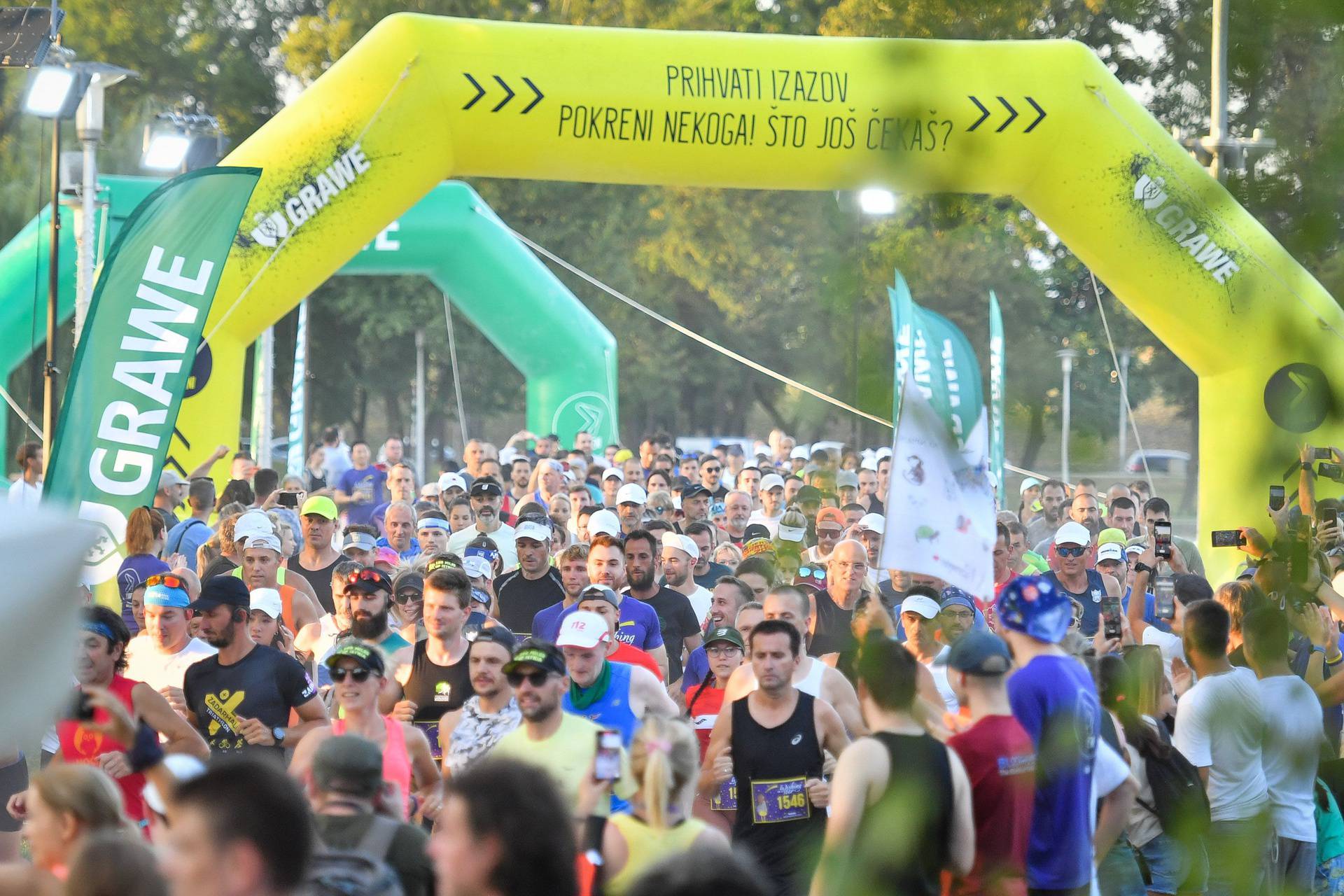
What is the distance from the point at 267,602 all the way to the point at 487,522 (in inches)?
120

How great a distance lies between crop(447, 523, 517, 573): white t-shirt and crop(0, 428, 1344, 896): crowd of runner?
0.06m

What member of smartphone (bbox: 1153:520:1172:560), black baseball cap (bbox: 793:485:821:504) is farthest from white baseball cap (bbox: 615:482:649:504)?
black baseball cap (bbox: 793:485:821:504)

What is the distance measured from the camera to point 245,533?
8055 mm

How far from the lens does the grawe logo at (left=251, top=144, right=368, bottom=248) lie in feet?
34.1

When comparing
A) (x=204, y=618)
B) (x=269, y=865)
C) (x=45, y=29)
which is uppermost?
(x=45, y=29)

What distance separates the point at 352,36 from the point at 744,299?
10.6 m

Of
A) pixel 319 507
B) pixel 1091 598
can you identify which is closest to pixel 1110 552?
pixel 1091 598

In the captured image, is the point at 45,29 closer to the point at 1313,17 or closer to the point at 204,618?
the point at 204,618

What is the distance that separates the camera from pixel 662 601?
8.04 m

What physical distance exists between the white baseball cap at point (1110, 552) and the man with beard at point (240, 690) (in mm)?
5360

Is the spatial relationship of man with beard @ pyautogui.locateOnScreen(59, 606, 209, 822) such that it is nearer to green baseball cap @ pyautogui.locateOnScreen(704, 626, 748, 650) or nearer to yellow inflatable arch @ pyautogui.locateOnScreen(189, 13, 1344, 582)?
green baseball cap @ pyautogui.locateOnScreen(704, 626, 748, 650)

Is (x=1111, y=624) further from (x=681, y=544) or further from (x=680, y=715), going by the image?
(x=681, y=544)

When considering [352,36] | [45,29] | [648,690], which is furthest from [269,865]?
[352,36]

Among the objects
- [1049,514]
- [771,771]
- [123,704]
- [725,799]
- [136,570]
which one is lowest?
[725,799]
